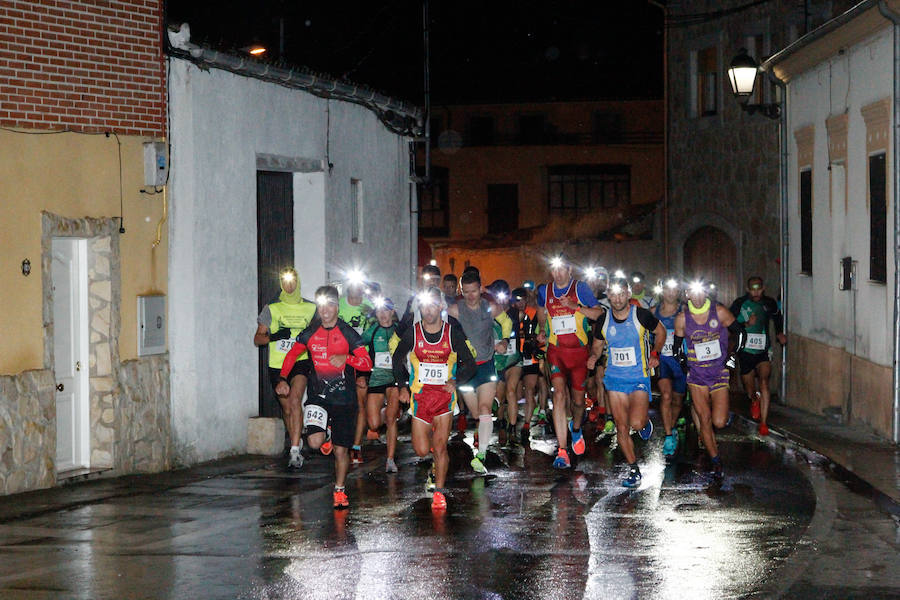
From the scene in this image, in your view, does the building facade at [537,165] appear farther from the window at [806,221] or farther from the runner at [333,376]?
the runner at [333,376]

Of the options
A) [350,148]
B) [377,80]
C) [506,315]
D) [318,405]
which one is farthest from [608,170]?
[318,405]

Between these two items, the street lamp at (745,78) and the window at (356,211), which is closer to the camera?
the street lamp at (745,78)

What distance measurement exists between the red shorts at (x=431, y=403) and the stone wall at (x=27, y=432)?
11.7 ft

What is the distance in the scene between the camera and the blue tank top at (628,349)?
12.4 meters

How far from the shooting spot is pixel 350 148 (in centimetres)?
1933

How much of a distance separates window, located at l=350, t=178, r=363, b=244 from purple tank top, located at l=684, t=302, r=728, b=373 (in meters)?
8.26

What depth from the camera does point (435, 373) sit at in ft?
37.7

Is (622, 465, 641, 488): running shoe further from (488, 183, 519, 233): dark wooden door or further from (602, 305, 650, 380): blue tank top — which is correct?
(488, 183, 519, 233): dark wooden door

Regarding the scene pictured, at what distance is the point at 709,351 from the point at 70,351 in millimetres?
6330

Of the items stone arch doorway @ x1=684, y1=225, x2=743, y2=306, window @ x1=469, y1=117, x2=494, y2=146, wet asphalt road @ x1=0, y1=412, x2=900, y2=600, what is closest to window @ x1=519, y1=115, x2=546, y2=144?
window @ x1=469, y1=117, x2=494, y2=146

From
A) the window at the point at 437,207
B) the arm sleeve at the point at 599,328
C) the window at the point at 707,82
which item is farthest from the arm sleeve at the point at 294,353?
the window at the point at 437,207

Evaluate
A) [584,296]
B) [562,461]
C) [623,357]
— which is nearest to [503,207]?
[584,296]

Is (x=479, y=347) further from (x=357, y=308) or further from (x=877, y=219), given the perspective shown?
(x=877, y=219)

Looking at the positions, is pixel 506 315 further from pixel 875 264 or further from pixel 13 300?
pixel 13 300
